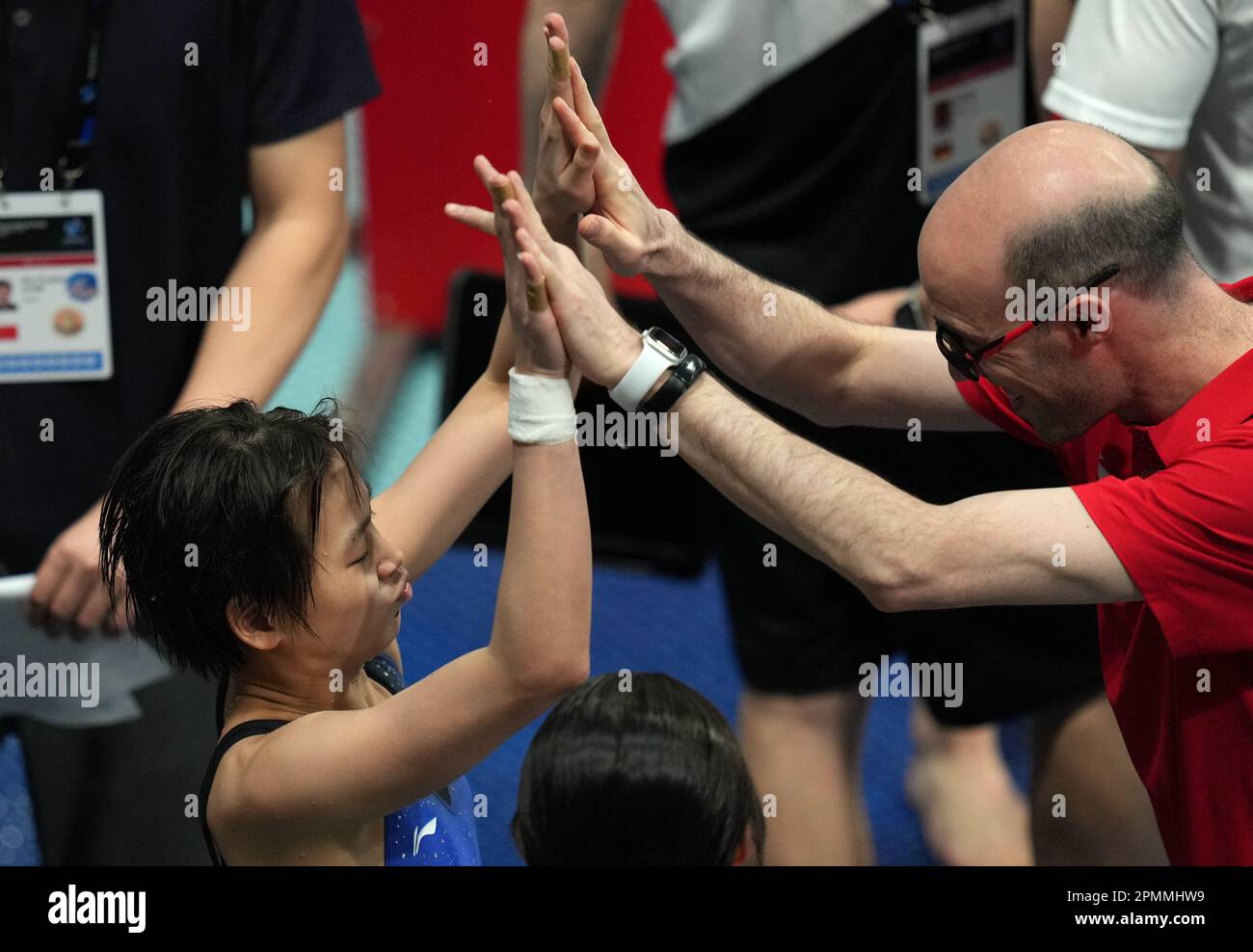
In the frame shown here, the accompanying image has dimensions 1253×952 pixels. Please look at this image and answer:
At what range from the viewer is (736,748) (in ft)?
5.15

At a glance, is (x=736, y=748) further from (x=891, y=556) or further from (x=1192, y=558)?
(x=1192, y=558)

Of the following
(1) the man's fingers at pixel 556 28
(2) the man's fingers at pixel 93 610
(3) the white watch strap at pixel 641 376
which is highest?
(1) the man's fingers at pixel 556 28

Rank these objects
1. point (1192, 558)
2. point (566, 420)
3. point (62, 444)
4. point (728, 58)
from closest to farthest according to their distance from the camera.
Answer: point (566, 420) → point (1192, 558) → point (62, 444) → point (728, 58)

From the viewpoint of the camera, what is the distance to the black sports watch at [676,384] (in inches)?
62.3

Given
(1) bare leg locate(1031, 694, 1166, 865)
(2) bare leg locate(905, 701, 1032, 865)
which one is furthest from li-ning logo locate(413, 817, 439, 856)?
(2) bare leg locate(905, 701, 1032, 865)

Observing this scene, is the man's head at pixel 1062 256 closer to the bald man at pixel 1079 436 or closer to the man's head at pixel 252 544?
the bald man at pixel 1079 436

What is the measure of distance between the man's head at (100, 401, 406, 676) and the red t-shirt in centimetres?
68

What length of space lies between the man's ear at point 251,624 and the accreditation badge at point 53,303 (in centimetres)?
74

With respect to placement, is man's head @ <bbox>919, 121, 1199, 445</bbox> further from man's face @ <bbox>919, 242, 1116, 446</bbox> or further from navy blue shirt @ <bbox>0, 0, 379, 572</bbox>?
navy blue shirt @ <bbox>0, 0, 379, 572</bbox>

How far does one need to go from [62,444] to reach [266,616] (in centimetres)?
77

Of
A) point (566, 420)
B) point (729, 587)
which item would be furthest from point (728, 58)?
point (566, 420)

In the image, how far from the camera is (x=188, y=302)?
6.81 feet

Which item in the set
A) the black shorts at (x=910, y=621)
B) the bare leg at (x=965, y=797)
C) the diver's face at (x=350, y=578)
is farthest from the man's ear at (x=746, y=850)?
the bare leg at (x=965, y=797)
